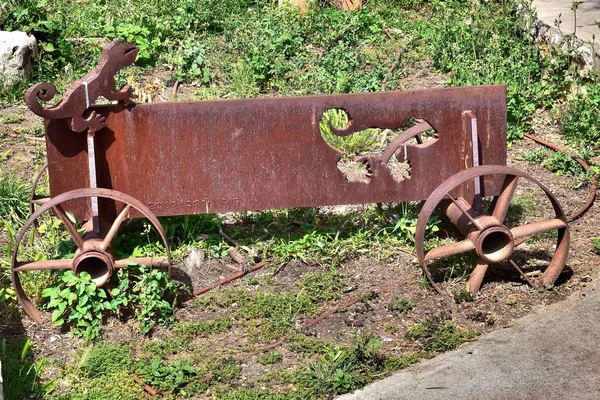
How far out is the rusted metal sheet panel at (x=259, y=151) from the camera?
18.2ft

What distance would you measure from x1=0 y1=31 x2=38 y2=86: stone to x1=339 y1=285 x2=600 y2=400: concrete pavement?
5565 millimetres

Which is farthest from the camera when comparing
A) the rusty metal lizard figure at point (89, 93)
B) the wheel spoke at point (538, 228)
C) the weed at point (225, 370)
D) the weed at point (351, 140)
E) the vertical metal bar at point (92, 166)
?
the weed at point (351, 140)

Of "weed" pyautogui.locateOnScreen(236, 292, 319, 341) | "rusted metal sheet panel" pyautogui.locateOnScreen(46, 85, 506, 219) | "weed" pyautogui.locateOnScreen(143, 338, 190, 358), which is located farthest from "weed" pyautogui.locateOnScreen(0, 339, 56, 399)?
"weed" pyautogui.locateOnScreen(236, 292, 319, 341)

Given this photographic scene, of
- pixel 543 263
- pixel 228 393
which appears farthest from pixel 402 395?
pixel 543 263

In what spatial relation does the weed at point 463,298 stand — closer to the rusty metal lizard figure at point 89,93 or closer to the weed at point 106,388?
the weed at point 106,388

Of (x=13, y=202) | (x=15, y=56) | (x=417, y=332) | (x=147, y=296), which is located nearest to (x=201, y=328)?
(x=147, y=296)

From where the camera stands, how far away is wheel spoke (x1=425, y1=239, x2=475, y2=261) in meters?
5.54

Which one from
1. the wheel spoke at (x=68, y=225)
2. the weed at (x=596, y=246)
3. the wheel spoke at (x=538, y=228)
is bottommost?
the weed at (x=596, y=246)

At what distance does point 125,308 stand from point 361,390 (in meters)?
1.65

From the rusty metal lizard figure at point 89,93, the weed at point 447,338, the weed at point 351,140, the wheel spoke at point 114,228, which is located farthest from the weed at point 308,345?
the weed at point 351,140

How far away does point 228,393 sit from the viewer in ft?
15.6

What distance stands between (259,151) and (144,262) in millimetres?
1014

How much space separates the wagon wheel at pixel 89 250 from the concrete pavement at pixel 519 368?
1.64 m

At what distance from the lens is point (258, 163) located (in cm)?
571
